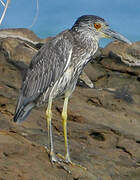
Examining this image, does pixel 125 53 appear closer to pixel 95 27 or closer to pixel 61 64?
pixel 95 27

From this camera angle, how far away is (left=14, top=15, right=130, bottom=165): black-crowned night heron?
8.27m

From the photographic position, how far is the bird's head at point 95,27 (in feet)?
28.2

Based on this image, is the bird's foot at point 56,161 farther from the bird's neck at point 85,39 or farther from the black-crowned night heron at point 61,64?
the bird's neck at point 85,39

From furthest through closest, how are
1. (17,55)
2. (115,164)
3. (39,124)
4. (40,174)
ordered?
(17,55)
(39,124)
(115,164)
(40,174)

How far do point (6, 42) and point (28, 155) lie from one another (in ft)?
28.4

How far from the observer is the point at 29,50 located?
15766mm

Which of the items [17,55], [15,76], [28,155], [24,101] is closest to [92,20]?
[24,101]

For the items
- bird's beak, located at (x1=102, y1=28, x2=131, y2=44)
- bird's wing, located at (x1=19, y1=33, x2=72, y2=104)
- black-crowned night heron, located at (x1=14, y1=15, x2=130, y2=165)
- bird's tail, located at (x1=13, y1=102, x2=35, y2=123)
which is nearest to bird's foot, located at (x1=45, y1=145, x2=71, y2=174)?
black-crowned night heron, located at (x1=14, y1=15, x2=130, y2=165)

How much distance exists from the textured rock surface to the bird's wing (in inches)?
31.2

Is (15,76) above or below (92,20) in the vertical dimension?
below

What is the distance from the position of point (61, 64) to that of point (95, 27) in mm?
984

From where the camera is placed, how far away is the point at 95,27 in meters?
8.68

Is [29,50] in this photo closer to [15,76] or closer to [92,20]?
[15,76]

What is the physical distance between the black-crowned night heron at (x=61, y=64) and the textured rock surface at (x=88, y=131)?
65cm
